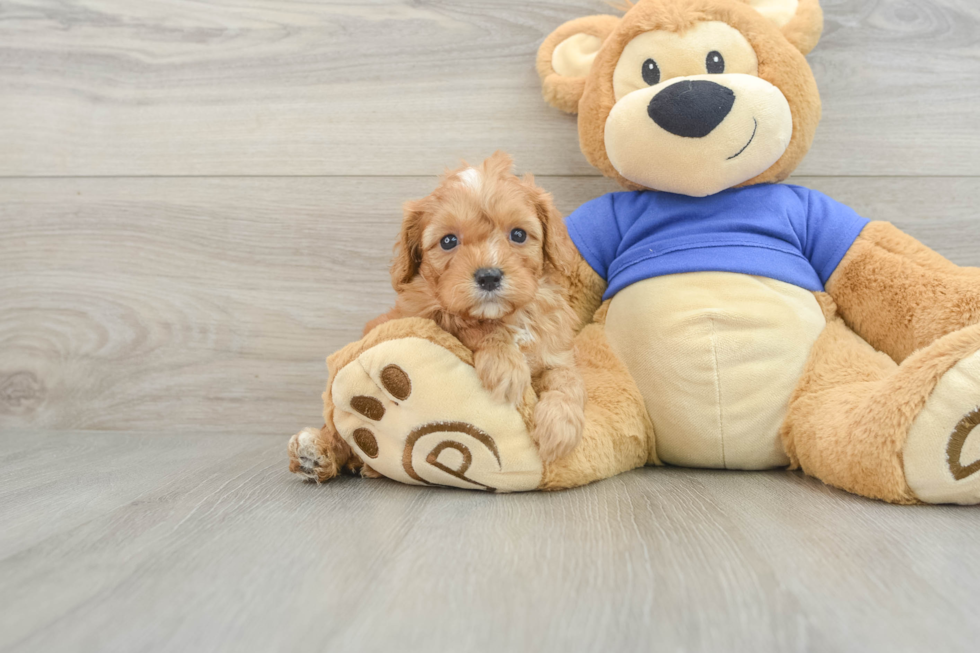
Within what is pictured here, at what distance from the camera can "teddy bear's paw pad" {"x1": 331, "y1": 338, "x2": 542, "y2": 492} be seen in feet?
3.33

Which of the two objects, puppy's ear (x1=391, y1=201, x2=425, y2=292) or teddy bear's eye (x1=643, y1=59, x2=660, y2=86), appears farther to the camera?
teddy bear's eye (x1=643, y1=59, x2=660, y2=86)

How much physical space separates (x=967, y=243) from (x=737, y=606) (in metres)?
1.27

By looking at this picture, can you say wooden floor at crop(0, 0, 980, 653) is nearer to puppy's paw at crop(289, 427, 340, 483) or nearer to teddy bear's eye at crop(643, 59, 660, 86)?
puppy's paw at crop(289, 427, 340, 483)

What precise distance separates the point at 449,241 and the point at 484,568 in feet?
1.69

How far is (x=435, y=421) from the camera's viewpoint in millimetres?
1021

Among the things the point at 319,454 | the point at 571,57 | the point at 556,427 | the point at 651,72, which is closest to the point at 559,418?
the point at 556,427

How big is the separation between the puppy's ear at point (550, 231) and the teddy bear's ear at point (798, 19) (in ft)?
2.04

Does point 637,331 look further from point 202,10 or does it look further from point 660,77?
point 202,10

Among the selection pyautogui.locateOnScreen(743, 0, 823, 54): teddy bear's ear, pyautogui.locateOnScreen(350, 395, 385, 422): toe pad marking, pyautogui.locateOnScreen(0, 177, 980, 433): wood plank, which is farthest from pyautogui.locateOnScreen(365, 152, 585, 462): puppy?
pyautogui.locateOnScreen(743, 0, 823, 54): teddy bear's ear

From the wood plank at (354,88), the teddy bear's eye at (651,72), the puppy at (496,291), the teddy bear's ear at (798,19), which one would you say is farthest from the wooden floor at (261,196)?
the teddy bear's eye at (651,72)

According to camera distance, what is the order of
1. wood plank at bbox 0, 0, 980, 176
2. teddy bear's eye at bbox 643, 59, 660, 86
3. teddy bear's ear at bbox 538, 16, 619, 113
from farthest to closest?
wood plank at bbox 0, 0, 980, 176
teddy bear's ear at bbox 538, 16, 619, 113
teddy bear's eye at bbox 643, 59, 660, 86

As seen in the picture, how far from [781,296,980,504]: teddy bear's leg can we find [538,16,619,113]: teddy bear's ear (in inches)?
30.9

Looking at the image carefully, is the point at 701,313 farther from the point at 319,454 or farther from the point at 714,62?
the point at 319,454

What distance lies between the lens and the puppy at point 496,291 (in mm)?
998
